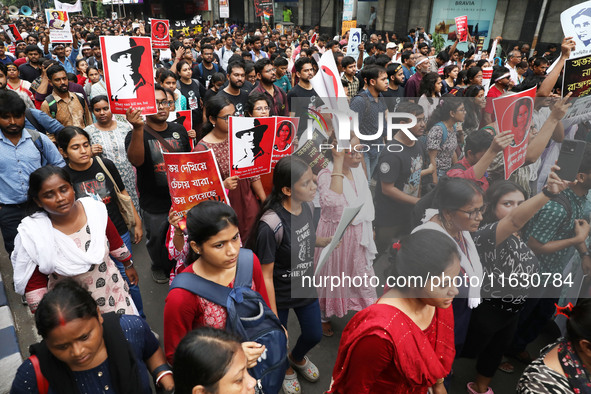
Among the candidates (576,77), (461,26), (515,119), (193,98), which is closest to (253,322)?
(515,119)

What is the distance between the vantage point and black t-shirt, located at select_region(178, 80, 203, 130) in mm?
6047

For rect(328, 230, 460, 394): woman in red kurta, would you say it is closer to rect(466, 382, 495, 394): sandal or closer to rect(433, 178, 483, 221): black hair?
rect(433, 178, 483, 221): black hair

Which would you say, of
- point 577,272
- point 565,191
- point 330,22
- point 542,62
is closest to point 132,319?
point 565,191

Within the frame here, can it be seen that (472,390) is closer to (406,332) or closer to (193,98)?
(406,332)

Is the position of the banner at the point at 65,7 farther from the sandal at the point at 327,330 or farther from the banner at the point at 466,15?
the sandal at the point at 327,330

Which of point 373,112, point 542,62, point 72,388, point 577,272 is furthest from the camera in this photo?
point 542,62

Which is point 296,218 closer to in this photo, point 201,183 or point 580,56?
point 201,183

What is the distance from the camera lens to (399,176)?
3441 millimetres

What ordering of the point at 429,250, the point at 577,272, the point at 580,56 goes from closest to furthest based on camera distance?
the point at 429,250 → the point at 577,272 → the point at 580,56

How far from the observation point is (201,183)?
2.51 metres

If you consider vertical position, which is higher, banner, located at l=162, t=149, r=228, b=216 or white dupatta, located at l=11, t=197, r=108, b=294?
banner, located at l=162, t=149, r=228, b=216

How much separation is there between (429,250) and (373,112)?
3.38 meters

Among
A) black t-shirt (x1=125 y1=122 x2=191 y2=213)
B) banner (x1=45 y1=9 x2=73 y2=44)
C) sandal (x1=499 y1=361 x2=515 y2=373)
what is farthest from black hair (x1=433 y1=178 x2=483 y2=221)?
banner (x1=45 y1=9 x2=73 y2=44)

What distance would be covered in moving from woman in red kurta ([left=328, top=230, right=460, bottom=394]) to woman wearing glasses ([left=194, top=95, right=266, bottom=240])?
164cm
